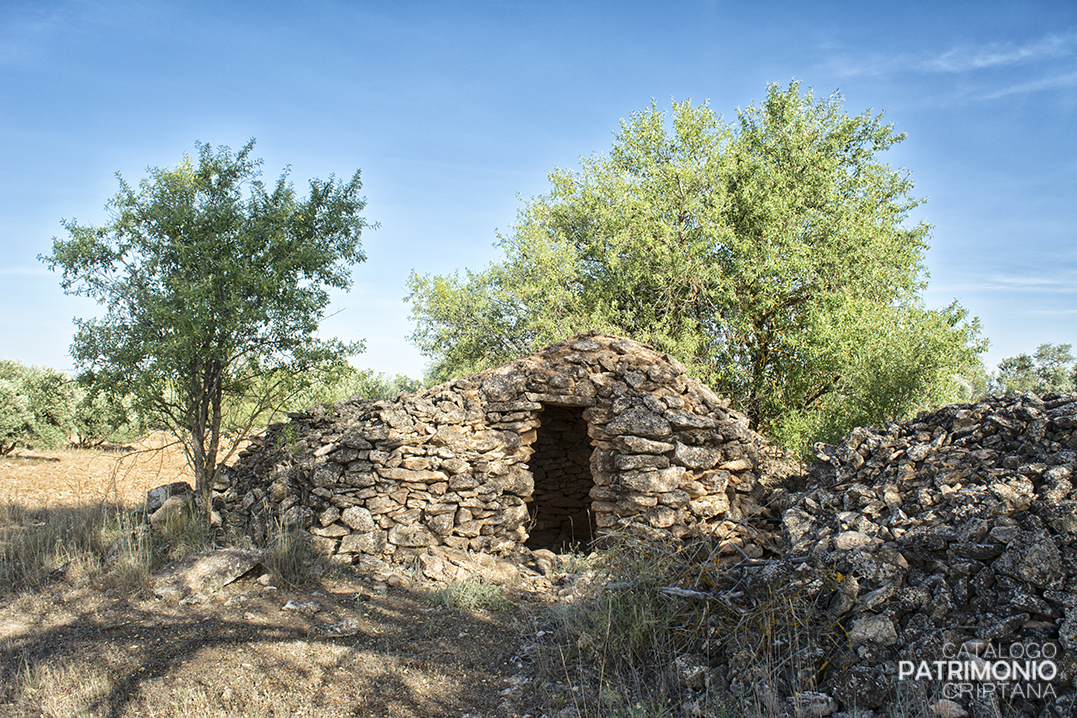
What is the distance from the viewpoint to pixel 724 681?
3951 millimetres

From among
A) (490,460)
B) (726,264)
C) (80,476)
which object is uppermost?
(726,264)

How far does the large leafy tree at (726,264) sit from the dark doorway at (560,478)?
132 inches

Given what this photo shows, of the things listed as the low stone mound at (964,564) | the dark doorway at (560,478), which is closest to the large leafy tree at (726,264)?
the dark doorway at (560,478)

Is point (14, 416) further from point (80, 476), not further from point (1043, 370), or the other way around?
point (1043, 370)

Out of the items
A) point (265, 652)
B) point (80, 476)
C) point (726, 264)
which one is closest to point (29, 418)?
point (80, 476)

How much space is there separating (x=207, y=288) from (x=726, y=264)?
10153 millimetres

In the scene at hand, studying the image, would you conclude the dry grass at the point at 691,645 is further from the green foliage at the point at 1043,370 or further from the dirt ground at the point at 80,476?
the green foliage at the point at 1043,370

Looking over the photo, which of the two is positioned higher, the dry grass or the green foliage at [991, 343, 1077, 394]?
the green foliage at [991, 343, 1077, 394]

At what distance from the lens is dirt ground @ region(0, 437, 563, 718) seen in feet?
13.5

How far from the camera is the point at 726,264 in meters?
13.8

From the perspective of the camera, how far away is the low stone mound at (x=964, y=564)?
3402 mm

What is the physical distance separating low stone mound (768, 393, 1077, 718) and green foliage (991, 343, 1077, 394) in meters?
13.3

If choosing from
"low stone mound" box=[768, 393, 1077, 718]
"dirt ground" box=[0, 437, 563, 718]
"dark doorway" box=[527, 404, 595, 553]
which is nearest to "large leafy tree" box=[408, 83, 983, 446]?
"dark doorway" box=[527, 404, 595, 553]

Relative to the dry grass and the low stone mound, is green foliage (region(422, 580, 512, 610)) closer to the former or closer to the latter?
the dry grass
